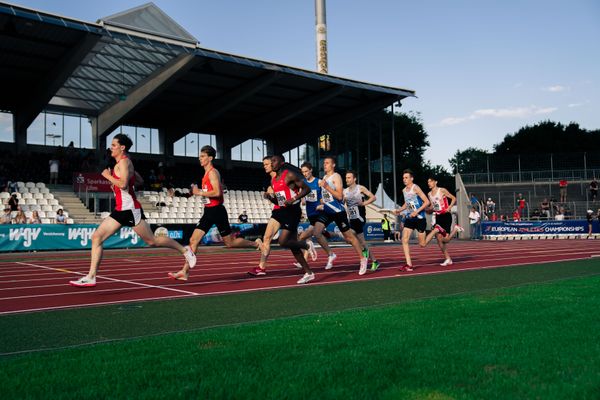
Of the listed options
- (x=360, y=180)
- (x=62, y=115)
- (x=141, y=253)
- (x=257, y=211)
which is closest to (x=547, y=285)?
(x=141, y=253)

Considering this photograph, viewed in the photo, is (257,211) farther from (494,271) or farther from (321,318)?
(321,318)

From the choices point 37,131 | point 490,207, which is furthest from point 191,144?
point 490,207

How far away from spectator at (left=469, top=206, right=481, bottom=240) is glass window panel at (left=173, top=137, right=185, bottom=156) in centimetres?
2329

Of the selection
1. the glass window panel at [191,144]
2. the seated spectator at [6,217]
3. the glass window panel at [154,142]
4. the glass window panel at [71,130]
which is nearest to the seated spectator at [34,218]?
the seated spectator at [6,217]

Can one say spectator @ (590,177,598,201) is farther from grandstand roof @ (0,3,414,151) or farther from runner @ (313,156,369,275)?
runner @ (313,156,369,275)

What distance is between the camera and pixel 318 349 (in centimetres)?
443

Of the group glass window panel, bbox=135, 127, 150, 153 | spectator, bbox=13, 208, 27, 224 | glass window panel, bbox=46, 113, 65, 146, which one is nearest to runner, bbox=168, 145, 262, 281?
spectator, bbox=13, 208, 27, 224

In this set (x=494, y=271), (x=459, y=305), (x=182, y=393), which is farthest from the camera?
(x=494, y=271)

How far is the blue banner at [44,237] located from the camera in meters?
21.1

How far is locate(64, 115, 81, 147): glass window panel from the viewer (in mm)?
40344

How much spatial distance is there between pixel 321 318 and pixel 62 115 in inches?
1530

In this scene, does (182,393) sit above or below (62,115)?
below

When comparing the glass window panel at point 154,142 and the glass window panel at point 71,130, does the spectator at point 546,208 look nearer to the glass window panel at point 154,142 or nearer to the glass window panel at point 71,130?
the glass window panel at point 154,142

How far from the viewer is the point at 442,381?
355cm
